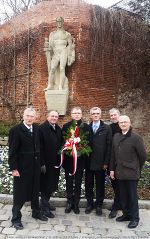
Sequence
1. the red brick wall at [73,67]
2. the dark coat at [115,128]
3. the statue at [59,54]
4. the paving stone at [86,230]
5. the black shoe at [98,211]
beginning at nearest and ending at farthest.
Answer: the paving stone at [86,230], the black shoe at [98,211], the dark coat at [115,128], the statue at [59,54], the red brick wall at [73,67]

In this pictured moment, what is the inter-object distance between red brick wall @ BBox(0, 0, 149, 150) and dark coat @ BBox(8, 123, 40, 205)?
584cm

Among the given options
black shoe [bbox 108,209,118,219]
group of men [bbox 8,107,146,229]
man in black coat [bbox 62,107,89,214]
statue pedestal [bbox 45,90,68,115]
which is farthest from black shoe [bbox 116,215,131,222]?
statue pedestal [bbox 45,90,68,115]

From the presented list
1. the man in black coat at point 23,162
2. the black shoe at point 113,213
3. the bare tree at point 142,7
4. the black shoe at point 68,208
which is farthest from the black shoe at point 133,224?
the bare tree at point 142,7

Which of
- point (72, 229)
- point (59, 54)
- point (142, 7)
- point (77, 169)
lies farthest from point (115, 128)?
point (142, 7)

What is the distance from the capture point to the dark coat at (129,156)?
4840 mm

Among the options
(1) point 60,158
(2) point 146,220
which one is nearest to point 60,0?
(1) point 60,158

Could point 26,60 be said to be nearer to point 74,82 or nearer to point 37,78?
point 37,78

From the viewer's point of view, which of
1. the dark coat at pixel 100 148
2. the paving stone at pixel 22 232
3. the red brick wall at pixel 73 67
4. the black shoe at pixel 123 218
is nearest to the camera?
the paving stone at pixel 22 232

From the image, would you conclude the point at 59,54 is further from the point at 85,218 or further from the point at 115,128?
the point at 85,218

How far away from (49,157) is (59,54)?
5751 mm

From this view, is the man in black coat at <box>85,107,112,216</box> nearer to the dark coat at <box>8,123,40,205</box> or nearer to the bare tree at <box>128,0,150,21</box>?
the dark coat at <box>8,123,40,205</box>

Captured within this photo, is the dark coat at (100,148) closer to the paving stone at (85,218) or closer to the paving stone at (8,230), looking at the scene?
the paving stone at (85,218)

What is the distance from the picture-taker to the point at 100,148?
207 inches

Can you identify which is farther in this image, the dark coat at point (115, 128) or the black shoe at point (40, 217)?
the dark coat at point (115, 128)
